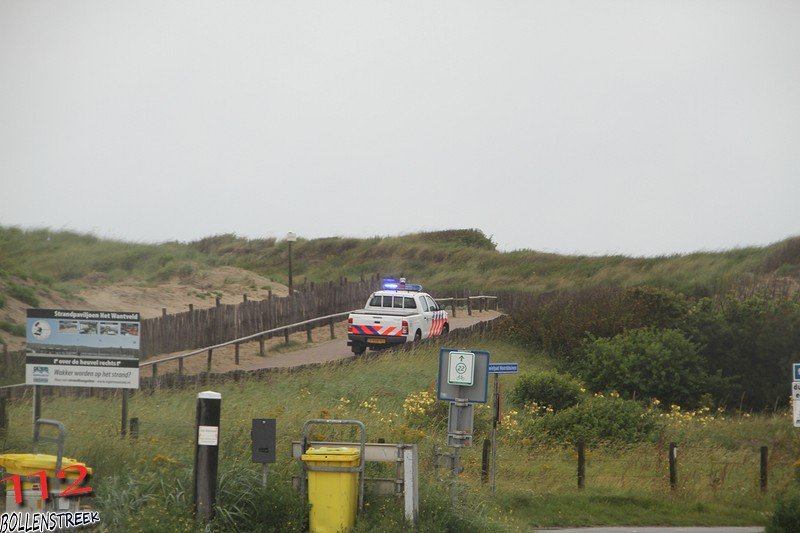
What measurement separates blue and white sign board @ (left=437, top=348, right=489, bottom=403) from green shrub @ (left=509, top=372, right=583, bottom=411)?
16.1 m

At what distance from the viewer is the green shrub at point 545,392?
31516mm

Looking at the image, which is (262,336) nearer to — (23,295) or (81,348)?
(23,295)

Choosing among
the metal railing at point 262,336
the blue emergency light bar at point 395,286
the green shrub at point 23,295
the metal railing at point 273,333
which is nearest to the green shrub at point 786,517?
the metal railing at point 273,333

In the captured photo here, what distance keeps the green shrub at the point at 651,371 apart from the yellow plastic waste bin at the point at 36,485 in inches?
1022

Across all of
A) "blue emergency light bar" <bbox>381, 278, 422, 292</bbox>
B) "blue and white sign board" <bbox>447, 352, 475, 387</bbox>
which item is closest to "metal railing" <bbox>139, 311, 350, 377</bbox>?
"blue emergency light bar" <bbox>381, 278, 422, 292</bbox>

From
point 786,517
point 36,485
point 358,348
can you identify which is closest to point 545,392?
point 358,348

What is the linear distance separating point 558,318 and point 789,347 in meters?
8.95

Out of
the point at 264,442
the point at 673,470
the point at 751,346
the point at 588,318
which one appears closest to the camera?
the point at 264,442

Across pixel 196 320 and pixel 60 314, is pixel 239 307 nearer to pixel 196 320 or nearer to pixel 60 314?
pixel 196 320

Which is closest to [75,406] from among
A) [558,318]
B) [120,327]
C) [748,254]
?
[120,327]

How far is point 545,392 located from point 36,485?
21.5 metres

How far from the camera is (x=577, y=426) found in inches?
1055

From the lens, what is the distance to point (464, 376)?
15234 millimetres

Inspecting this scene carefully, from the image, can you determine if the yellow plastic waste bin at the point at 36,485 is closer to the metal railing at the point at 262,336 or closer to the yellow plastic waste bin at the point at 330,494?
the yellow plastic waste bin at the point at 330,494
